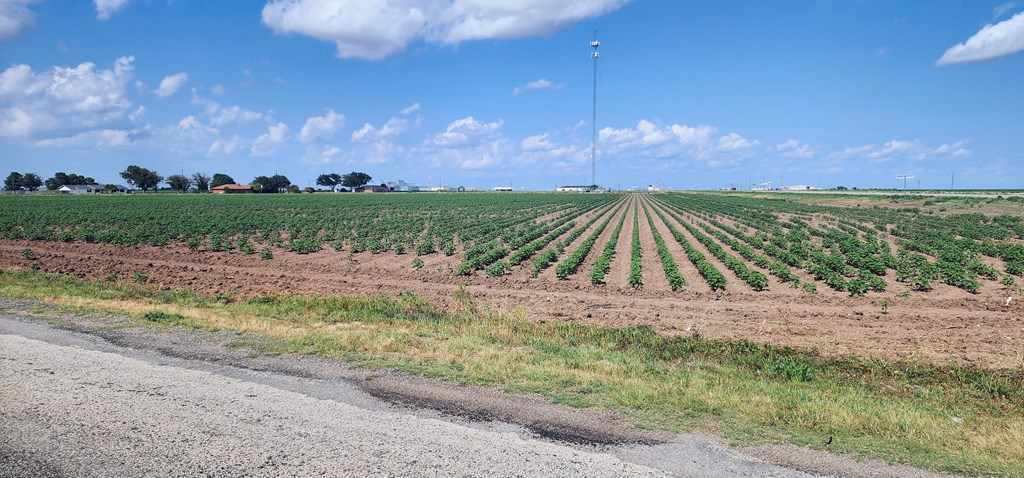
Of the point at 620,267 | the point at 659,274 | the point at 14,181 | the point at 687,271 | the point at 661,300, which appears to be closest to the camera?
the point at 661,300

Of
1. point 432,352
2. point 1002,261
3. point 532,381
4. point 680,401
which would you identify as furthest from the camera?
→ point 1002,261

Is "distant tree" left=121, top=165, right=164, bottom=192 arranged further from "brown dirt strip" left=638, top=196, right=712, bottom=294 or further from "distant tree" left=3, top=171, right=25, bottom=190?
"brown dirt strip" left=638, top=196, right=712, bottom=294

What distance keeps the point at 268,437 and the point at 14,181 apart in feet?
673

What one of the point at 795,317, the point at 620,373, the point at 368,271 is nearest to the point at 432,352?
the point at 620,373

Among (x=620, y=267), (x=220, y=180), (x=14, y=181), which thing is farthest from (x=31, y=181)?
(x=620, y=267)

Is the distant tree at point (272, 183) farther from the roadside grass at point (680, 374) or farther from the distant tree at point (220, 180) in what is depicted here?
the roadside grass at point (680, 374)

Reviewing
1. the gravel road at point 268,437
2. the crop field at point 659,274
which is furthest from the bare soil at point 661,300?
the gravel road at point 268,437

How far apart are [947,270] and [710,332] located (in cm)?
1392

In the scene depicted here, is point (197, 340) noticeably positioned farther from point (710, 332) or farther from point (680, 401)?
point (710, 332)

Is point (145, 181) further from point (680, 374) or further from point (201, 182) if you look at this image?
point (680, 374)

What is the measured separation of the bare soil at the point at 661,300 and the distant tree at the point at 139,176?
158876 mm

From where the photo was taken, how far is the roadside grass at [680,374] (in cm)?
710

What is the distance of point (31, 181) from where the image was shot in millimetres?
163625

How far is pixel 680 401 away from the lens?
8141mm
